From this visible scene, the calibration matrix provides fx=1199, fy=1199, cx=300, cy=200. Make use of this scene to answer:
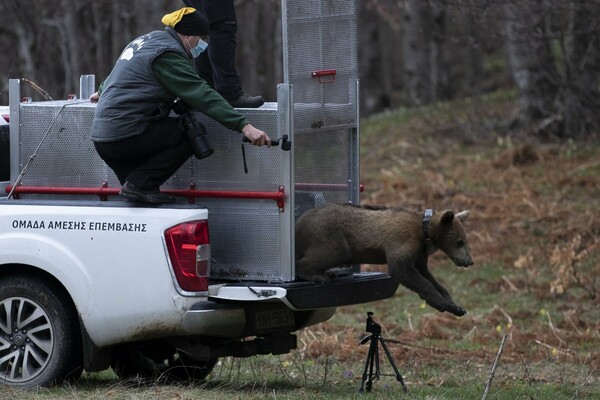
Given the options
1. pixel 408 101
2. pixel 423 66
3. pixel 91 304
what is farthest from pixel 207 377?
pixel 408 101

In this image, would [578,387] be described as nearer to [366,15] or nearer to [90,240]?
[90,240]

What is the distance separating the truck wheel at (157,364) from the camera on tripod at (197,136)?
55.6 inches

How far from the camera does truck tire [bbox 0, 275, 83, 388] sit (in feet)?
24.7

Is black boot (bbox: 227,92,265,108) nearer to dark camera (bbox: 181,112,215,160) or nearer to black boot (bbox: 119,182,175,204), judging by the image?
dark camera (bbox: 181,112,215,160)

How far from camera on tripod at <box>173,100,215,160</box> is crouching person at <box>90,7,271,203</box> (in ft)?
0.17

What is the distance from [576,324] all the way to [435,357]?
7.02ft

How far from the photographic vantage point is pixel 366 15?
33.2m

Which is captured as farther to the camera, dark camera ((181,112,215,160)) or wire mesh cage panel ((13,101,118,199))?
wire mesh cage panel ((13,101,118,199))

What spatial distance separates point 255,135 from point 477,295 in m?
6.72

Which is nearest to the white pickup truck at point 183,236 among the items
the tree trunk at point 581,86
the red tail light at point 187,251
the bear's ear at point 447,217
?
the red tail light at point 187,251

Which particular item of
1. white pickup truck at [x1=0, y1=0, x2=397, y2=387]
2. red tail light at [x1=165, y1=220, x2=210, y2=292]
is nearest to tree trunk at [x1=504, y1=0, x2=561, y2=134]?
white pickup truck at [x1=0, y1=0, x2=397, y2=387]

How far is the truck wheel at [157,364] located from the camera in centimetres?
800

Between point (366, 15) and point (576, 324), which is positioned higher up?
point (366, 15)

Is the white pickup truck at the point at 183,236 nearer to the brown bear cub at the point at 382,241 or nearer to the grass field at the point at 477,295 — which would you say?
the brown bear cub at the point at 382,241
